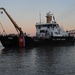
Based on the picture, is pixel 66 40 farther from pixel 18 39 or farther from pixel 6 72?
pixel 6 72

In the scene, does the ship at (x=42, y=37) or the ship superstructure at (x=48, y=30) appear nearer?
the ship at (x=42, y=37)

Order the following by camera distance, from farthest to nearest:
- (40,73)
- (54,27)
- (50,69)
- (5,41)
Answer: (54,27)
(5,41)
(50,69)
(40,73)

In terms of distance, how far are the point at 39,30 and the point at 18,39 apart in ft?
44.5

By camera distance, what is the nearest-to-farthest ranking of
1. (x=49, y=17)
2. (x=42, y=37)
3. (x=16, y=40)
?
(x=16, y=40) < (x=42, y=37) < (x=49, y=17)

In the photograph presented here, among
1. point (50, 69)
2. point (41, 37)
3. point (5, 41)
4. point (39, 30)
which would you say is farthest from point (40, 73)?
point (39, 30)

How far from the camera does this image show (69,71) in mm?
27469

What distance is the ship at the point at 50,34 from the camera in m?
79.9

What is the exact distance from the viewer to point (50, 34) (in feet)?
276

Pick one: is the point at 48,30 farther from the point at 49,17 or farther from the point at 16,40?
the point at 16,40

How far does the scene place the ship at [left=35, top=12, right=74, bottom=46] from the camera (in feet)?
262

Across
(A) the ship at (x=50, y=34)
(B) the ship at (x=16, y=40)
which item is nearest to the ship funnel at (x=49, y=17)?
(A) the ship at (x=50, y=34)

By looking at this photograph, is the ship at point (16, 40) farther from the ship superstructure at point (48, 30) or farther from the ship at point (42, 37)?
the ship superstructure at point (48, 30)

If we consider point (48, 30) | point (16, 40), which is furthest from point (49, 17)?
point (16, 40)

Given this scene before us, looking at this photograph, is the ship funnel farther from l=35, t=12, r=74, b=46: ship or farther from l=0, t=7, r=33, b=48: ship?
l=0, t=7, r=33, b=48: ship
